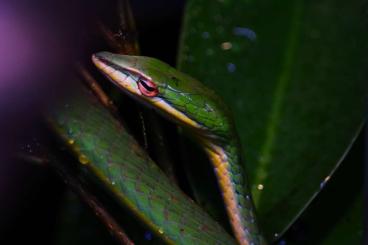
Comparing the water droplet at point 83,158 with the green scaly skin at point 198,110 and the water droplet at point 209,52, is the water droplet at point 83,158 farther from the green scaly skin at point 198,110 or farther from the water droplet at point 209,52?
the water droplet at point 209,52

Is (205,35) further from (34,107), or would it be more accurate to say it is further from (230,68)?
(34,107)

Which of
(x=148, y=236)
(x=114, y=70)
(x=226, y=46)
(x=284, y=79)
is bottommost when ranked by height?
(x=148, y=236)

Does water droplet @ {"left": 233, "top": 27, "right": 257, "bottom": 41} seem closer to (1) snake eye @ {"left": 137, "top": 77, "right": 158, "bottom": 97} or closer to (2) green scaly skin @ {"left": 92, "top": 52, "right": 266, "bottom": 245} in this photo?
(2) green scaly skin @ {"left": 92, "top": 52, "right": 266, "bottom": 245}

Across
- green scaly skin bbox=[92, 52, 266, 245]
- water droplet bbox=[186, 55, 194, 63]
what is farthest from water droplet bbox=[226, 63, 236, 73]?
green scaly skin bbox=[92, 52, 266, 245]

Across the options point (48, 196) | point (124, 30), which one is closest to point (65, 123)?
point (124, 30)

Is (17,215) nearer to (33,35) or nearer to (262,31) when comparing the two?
(33,35)

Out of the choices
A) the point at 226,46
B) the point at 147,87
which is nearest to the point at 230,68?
the point at 226,46
